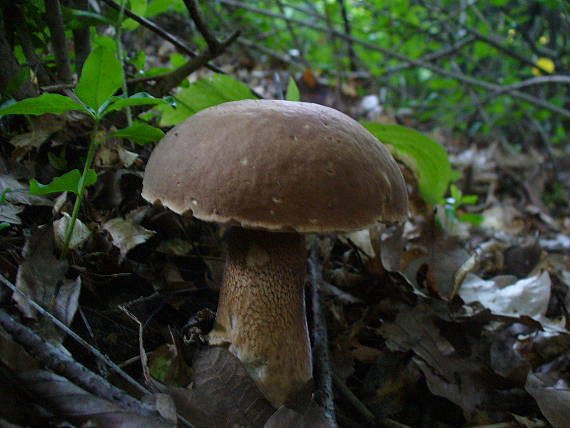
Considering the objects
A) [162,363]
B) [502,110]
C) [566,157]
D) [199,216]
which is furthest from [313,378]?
[566,157]

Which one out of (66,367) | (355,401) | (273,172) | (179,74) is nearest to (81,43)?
(179,74)

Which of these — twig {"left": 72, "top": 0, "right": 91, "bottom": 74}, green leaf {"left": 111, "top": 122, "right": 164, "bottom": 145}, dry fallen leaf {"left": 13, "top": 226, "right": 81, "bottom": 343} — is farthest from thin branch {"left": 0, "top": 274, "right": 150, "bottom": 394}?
twig {"left": 72, "top": 0, "right": 91, "bottom": 74}

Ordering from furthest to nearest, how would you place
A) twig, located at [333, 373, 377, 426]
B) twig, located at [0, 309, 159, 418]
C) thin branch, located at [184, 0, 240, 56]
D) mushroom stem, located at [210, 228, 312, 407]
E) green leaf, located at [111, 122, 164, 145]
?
thin branch, located at [184, 0, 240, 56] → twig, located at [333, 373, 377, 426] → mushroom stem, located at [210, 228, 312, 407] → green leaf, located at [111, 122, 164, 145] → twig, located at [0, 309, 159, 418]

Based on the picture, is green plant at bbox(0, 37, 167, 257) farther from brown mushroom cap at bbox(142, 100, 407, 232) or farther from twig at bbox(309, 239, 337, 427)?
twig at bbox(309, 239, 337, 427)

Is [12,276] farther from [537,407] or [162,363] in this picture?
[537,407]

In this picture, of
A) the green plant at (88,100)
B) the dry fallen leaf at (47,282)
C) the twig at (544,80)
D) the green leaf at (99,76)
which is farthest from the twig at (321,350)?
the twig at (544,80)
